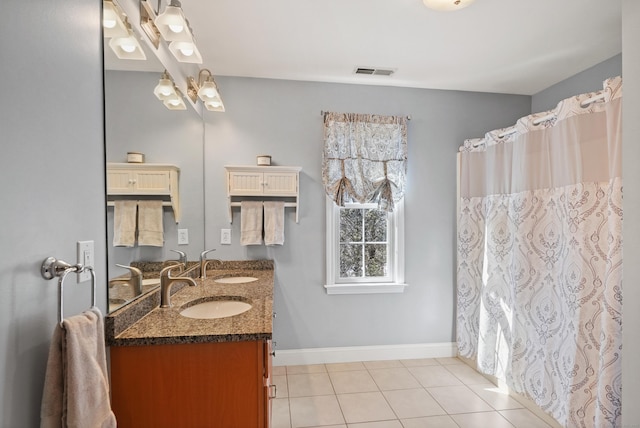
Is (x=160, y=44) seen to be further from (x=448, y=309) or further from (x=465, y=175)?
(x=448, y=309)

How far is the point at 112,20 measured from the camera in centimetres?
129

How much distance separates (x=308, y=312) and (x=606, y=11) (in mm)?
2976

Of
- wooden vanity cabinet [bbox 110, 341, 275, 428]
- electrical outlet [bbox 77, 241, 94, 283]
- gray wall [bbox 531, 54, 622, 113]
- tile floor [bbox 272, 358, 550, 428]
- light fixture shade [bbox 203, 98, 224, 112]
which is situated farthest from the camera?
gray wall [bbox 531, 54, 622, 113]

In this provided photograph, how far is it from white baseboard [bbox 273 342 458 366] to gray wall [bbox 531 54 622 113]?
2.48 meters

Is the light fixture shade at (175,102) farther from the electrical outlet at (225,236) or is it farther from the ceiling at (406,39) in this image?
the electrical outlet at (225,236)

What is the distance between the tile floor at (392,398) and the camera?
211cm

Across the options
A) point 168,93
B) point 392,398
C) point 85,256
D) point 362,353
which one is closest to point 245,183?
point 168,93

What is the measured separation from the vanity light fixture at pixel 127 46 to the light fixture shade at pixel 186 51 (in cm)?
18

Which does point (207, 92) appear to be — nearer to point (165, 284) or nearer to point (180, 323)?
point (165, 284)

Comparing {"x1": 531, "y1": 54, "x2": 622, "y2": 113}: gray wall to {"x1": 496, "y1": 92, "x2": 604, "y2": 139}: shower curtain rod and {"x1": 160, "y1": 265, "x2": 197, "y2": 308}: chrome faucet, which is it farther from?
{"x1": 160, "y1": 265, "x2": 197, "y2": 308}: chrome faucet

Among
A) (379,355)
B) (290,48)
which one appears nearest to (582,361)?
(379,355)

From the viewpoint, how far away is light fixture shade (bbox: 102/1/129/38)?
1.26m

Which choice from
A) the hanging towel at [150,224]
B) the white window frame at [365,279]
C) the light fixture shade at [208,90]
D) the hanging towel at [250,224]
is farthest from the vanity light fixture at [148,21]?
the white window frame at [365,279]

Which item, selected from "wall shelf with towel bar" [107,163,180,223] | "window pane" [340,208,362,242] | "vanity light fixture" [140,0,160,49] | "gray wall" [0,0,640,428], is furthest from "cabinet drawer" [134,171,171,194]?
"window pane" [340,208,362,242]
